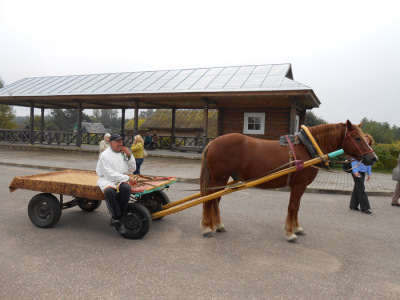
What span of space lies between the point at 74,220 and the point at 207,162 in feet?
8.47

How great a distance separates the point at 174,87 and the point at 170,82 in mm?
1422

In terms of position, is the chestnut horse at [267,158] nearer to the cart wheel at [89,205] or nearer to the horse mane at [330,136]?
the horse mane at [330,136]

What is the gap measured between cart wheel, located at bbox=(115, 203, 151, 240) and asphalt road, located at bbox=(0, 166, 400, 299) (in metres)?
0.12

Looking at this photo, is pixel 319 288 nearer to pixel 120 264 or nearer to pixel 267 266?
pixel 267 266

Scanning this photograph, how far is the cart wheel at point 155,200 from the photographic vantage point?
4.76 m

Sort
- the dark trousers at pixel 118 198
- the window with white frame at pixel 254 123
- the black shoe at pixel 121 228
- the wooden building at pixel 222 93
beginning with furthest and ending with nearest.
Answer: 1. the window with white frame at pixel 254 123
2. the wooden building at pixel 222 93
3. the black shoe at pixel 121 228
4. the dark trousers at pixel 118 198

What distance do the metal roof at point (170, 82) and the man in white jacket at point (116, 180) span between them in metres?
9.75

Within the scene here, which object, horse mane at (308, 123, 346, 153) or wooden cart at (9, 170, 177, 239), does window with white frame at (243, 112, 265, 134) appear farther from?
wooden cart at (9, 170, 177, 239)

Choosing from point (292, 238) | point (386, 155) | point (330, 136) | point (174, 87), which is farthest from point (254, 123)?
point (292, 238)

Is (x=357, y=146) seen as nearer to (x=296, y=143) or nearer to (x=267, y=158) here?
(x=296, y=143)

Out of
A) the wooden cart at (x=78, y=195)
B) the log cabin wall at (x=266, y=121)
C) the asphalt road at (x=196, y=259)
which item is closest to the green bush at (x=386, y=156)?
the log cabin wall at (x=266, y=121)

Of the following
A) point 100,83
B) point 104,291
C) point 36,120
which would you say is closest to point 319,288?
point 104,291

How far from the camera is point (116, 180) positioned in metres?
4.08

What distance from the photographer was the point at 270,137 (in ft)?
53.4
